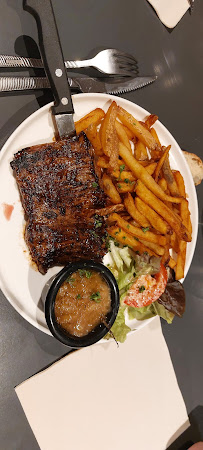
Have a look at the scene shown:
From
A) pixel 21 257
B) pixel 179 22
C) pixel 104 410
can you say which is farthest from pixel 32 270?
pixel 179 22

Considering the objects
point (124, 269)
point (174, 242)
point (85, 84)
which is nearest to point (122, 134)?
point (85, 84)

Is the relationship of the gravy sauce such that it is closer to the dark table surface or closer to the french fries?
the french fries

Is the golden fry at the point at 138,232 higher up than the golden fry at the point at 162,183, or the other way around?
the golden fry at the point at 162,183

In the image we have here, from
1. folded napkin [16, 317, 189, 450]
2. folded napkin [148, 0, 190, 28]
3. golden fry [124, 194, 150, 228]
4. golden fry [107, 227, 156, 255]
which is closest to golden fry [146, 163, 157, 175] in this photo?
golden fry [124, 194, 150, 228]

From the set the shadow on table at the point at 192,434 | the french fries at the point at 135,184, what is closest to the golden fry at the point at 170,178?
the french fries at the point at 135,184

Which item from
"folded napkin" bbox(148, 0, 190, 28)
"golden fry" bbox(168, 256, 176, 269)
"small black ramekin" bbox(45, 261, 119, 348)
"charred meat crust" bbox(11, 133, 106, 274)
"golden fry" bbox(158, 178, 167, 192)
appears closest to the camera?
"small black ramekin" bbox(45, 261, 119, 348)

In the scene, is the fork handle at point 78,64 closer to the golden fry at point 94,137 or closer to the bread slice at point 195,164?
the golden fry at point 94,137

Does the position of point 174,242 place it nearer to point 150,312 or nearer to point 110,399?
point 150,312

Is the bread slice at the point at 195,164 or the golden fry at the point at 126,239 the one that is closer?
the golden fry at the point at 126,239
